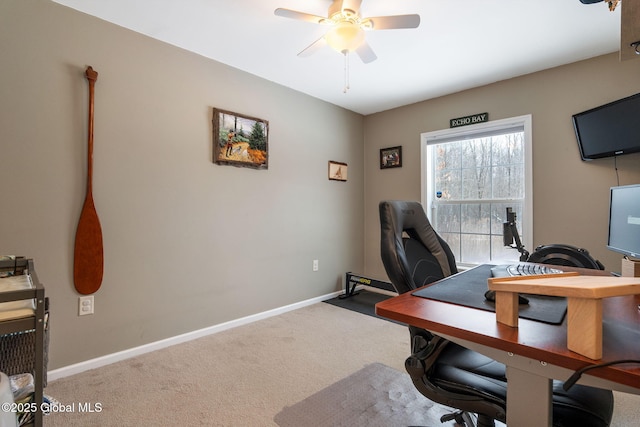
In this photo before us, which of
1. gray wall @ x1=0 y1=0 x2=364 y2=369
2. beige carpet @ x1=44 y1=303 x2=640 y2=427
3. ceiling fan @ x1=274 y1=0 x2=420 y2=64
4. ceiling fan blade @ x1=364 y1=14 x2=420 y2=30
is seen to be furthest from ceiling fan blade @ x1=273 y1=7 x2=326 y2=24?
beige carpet @ x1=44 y1=303 x2=640 y2=427

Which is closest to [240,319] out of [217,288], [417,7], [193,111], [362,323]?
[217,288]

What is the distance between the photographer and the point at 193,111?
254 centimetres

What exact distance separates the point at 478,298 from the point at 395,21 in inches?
64.6

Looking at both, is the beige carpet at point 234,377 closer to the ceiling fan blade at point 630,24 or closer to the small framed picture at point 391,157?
the ceiling fan blade at point 630,24

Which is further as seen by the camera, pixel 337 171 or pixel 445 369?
pixel 337 171

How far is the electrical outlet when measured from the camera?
2.01 meters

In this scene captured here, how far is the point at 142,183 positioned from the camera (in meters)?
2.27

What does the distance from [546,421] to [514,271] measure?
29.3 inches

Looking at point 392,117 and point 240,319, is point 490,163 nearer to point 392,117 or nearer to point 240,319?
point 392,117

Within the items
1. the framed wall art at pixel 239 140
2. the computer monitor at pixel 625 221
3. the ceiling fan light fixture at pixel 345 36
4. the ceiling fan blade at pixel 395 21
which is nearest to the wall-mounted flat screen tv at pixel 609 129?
the computer monitor at pixel 625 221

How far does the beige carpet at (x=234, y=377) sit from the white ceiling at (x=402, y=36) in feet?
7.93

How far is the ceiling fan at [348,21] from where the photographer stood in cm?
175

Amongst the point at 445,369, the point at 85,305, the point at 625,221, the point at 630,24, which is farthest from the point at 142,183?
the point at 625,221

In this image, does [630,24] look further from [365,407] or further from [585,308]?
[365,407]
